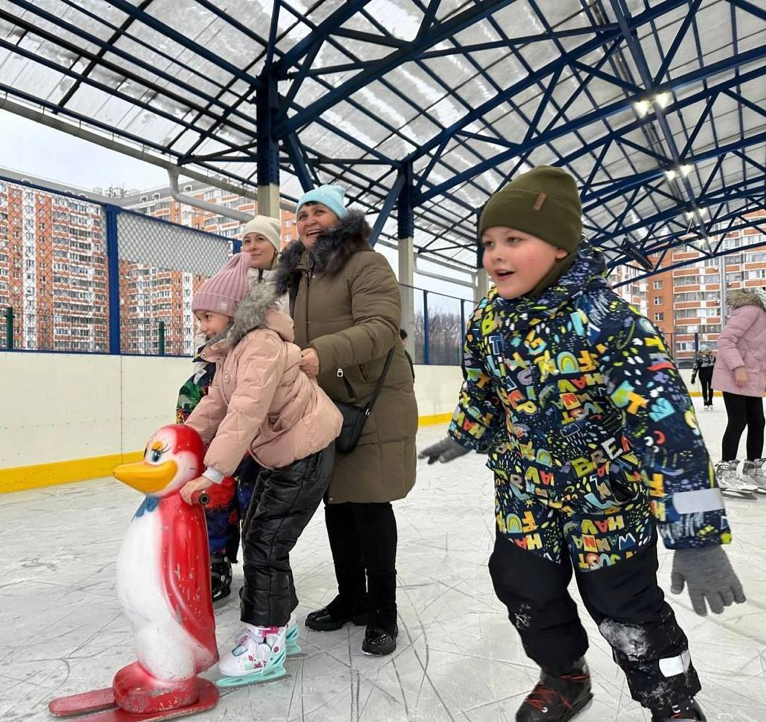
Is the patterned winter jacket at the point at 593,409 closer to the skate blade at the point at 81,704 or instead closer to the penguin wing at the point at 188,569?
the penguin wing at the point at 188,569

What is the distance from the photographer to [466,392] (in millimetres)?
1199

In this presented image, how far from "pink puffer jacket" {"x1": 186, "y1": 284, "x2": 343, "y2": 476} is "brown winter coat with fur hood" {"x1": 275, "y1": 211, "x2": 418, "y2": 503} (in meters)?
0.15

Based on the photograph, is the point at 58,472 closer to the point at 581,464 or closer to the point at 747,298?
the point at 581,464

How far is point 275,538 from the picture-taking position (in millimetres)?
1314

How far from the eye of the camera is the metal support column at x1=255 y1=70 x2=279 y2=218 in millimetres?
7348

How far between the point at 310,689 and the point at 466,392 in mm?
750

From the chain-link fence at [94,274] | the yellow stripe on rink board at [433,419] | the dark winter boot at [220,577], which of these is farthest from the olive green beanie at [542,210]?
the yellow stripe on rink board at [433,419]

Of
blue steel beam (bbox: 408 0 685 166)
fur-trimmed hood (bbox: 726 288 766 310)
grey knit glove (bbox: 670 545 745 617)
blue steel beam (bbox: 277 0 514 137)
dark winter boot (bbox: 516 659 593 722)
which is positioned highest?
blue steel beam (bbox: 408 0 685 166)

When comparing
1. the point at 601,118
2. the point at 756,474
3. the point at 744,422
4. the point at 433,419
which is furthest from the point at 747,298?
the point at 601,118

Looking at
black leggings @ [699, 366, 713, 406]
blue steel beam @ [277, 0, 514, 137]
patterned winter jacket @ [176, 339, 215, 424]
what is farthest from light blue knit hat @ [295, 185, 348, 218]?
black leggings @ [699, 366, 713, 406]

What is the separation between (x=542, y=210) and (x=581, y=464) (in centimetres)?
43

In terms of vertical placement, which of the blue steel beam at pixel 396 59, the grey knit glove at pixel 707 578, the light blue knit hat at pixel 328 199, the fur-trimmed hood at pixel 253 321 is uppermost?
the blue steel beam at pixel 396 59

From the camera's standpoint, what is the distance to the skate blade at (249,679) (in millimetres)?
1287

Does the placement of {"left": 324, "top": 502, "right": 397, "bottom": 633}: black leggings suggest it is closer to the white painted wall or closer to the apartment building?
the white painted wall
